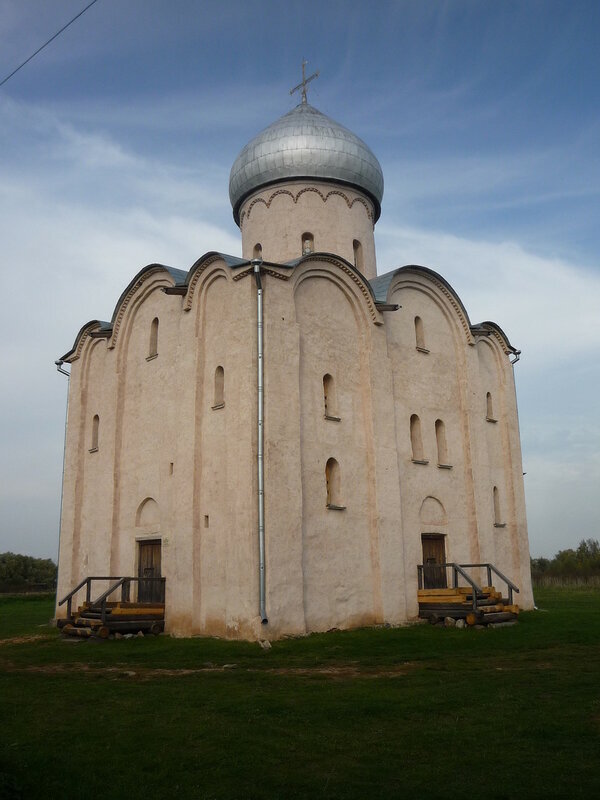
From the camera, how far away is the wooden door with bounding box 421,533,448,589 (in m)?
16.8

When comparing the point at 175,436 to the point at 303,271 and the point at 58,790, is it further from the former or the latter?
the point at 58,790

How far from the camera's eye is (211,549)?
14.6 meters

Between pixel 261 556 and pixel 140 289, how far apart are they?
7.97 m

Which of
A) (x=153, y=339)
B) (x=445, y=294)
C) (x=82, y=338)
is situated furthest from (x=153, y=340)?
(x=445, y=294)

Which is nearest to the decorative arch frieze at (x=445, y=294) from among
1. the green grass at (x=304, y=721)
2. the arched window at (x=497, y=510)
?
the arched window at (x=497, y=510)

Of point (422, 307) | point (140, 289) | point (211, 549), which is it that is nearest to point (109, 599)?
point (211, 549)

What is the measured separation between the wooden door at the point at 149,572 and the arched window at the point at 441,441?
7.00m

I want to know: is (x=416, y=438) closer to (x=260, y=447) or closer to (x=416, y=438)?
(x=416, y=438)

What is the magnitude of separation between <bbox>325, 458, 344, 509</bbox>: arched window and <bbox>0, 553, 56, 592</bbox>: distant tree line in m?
28.4

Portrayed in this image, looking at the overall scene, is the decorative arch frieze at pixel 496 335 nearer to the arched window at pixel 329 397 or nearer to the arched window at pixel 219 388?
the arched window at pixel 329 397

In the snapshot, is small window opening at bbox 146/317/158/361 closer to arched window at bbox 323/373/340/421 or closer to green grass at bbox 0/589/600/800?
arched window at bbox 323/373/340/421

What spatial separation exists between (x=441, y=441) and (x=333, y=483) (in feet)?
12.9

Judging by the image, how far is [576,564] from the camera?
41.1 m

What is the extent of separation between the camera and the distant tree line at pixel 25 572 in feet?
136
